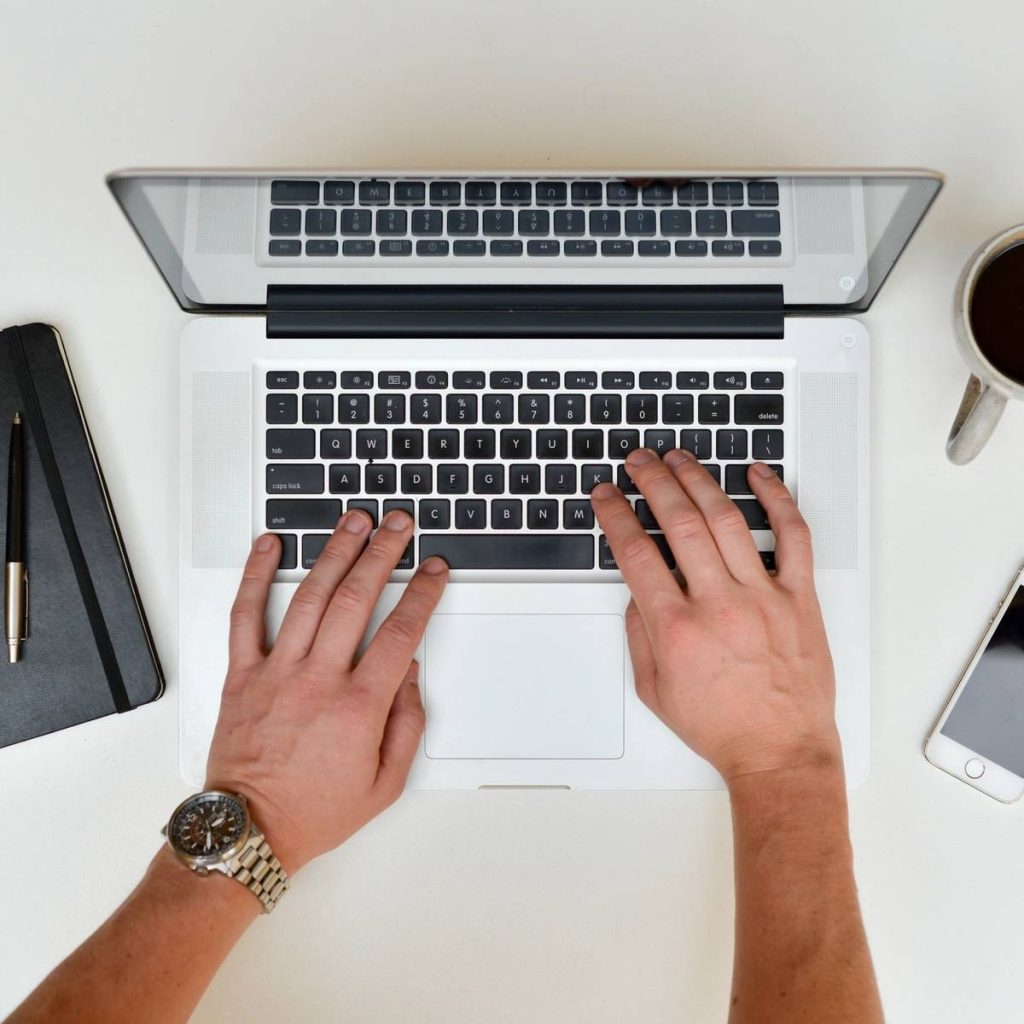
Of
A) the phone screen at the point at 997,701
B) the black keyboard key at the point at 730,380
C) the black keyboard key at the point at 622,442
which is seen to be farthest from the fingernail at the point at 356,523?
the phone screen at the point at 997,701

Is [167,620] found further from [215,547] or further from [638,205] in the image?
[638,205]

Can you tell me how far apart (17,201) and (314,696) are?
502mm

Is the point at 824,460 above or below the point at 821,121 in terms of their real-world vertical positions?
below

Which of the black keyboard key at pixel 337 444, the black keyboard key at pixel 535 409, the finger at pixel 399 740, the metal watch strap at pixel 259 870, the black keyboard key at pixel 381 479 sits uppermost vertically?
the black keyboard key at pixel 535 409

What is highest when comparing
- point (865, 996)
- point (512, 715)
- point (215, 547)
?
point (215, 547)

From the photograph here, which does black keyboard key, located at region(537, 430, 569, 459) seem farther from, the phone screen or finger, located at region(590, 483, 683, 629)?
the phone screen

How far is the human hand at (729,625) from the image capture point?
0.67m

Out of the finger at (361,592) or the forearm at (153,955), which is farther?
the finger at (361,592)

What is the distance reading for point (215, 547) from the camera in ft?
2.31

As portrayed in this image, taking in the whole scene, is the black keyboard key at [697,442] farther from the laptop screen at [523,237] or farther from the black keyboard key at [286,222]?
the black keyboard key at [286,222]

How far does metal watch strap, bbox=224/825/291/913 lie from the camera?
0.65 meters

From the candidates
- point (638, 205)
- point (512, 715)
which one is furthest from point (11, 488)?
point (638, 205)

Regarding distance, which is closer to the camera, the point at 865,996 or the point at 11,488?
the point at 865,996

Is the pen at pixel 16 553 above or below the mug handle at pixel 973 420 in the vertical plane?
below
